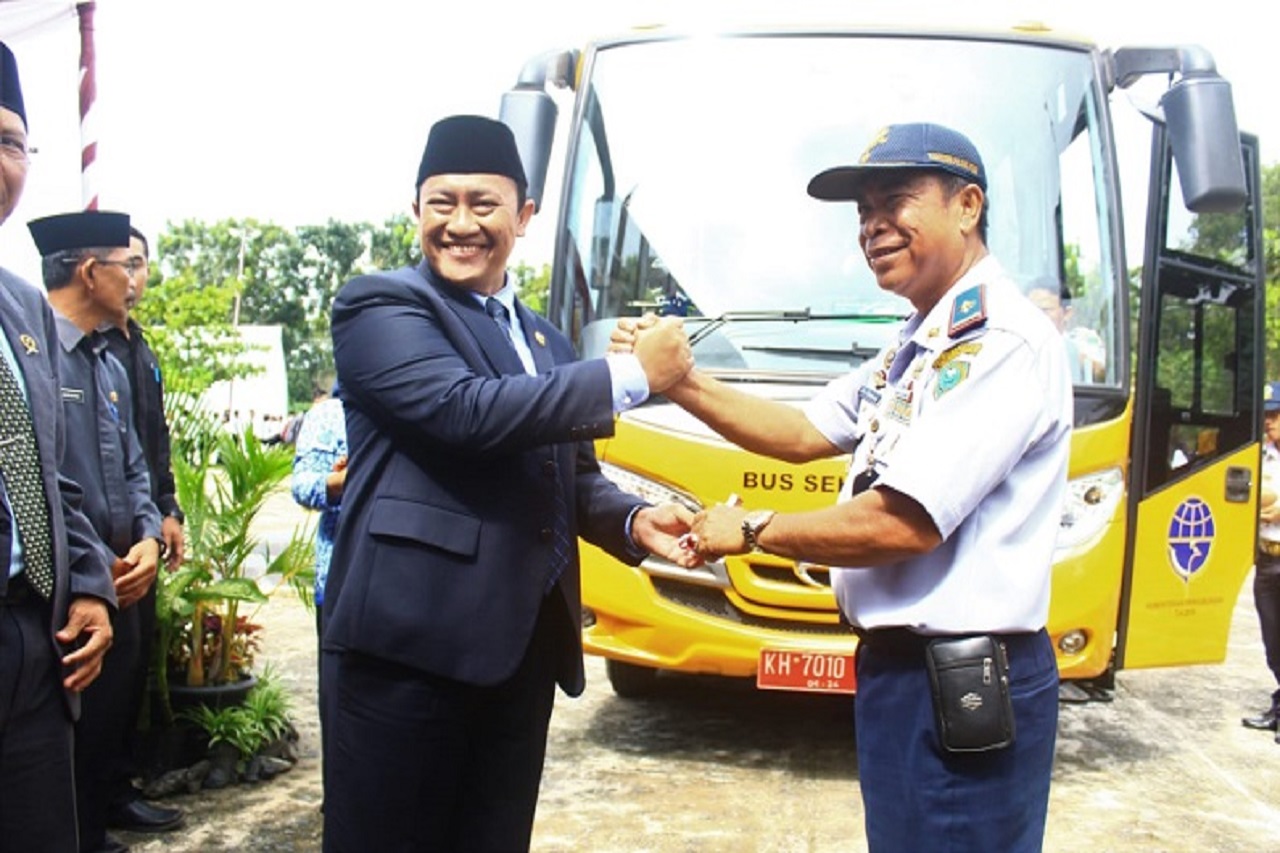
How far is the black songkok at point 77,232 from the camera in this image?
3852 mm

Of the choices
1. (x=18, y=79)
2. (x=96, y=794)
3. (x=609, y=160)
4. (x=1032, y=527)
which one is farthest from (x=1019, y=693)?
(x=609, y=160)

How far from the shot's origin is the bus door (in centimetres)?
498

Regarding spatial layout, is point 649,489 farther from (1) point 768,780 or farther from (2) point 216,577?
(2) point 216,577

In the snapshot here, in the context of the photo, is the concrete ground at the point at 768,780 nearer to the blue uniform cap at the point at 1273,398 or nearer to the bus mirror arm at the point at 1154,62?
the blue uniform cap at the point at 1273,398

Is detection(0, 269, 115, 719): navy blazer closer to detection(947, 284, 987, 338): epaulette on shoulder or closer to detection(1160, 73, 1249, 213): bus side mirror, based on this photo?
detection(947, 284, 987, 338): epaulette on shoulder

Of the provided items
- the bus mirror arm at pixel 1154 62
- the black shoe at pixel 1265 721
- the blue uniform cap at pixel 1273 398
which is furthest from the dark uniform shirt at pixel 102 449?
the blue uniform cap at pixel 1273 398

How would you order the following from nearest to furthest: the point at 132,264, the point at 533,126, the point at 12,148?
the point at 12,148 → the point at 132,264 → the point at 533,126

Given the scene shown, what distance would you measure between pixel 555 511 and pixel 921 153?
97 cm

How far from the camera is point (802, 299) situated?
5086 mm

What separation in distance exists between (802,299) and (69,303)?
268 centimetres

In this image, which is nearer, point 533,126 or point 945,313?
point 945,313

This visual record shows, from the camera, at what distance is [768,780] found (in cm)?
501

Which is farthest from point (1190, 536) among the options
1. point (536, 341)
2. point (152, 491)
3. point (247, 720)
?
point (152, 491)

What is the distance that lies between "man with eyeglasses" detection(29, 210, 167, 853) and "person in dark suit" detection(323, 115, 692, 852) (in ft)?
5.00
